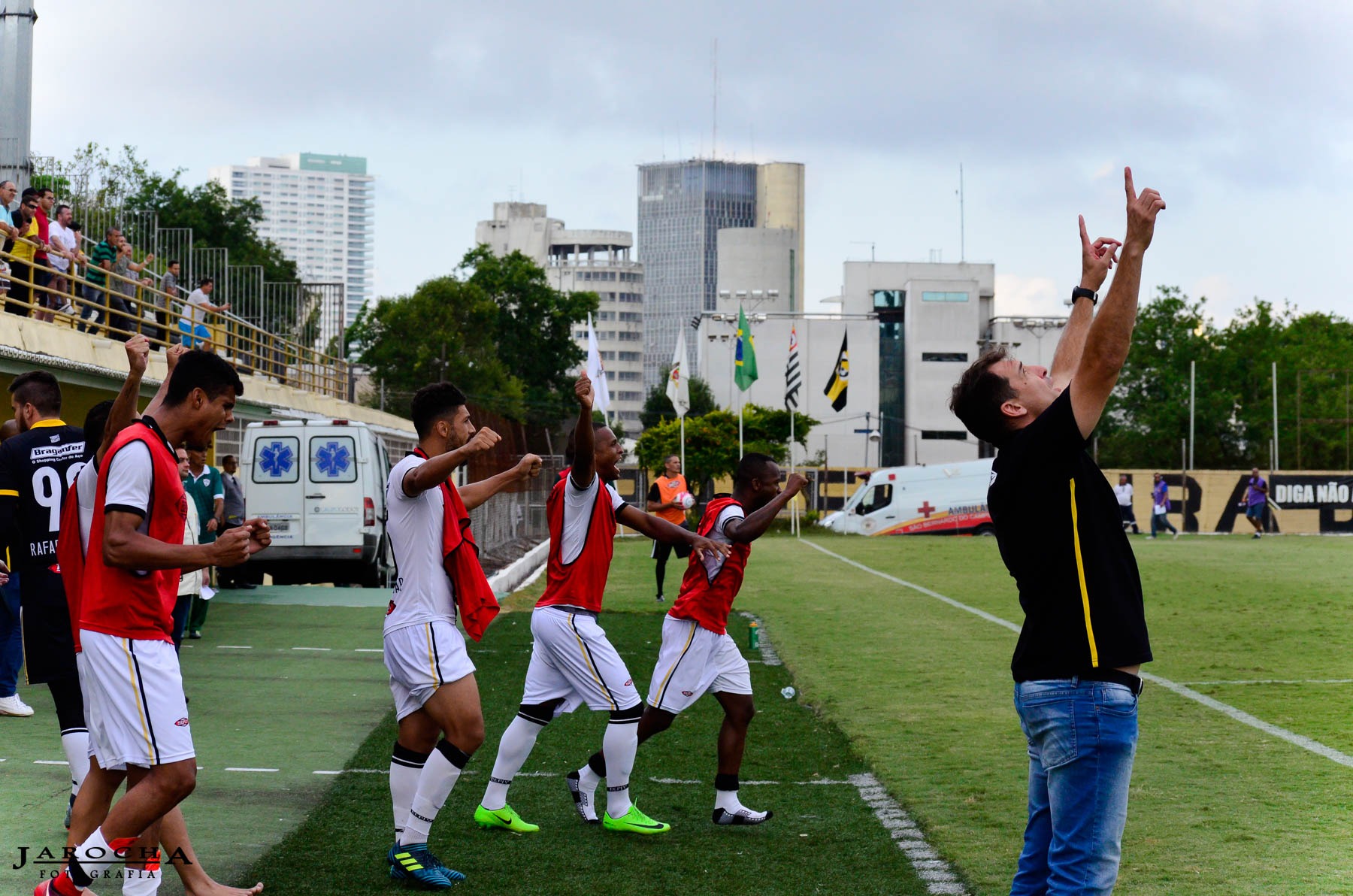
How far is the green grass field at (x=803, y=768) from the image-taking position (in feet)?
18.8

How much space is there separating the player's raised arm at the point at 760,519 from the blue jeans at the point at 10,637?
4.69 meters

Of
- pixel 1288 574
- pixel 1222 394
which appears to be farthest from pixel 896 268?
pixel 1288 574

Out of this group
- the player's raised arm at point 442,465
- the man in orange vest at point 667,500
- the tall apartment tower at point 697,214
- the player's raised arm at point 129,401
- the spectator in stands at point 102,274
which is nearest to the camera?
the player's raised arm at point 129,401

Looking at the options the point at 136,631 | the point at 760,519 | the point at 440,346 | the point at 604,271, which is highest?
the point at 604,271

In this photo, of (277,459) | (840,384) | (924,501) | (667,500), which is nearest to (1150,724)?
(667,500)

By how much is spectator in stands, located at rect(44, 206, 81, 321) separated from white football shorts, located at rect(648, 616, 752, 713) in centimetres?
1225

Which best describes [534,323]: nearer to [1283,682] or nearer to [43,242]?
[43,242]

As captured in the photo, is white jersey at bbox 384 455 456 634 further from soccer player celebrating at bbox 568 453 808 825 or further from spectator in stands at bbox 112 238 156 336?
spectator in stands at bbox 112 238 156 336

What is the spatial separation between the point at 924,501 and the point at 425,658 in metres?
39.9

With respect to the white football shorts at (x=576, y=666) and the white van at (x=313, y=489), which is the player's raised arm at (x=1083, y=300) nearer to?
the white football shorts at (x=576, y=666)

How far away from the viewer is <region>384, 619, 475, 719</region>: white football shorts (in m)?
5.46

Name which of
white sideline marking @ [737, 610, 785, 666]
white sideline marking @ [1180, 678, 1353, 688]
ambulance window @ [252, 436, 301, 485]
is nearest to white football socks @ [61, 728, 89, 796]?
white sideline marking @ [737, 610, 785, 666]

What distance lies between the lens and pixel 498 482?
6270 mm

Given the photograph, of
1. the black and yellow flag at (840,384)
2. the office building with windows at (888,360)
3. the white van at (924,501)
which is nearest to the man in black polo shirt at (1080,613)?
the black and yellow flag at (840,384)
